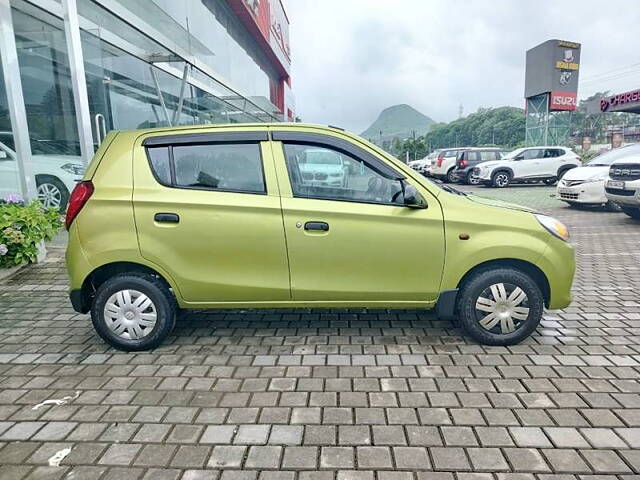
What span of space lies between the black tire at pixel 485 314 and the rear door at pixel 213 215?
1441 mm

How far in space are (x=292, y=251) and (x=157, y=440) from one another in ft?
5.14

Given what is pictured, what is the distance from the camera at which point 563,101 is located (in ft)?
120

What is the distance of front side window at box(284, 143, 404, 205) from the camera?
3439 millimetres

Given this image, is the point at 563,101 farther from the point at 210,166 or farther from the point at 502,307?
the point at 210,166

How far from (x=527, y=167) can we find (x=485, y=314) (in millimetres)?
16328

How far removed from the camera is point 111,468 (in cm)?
225

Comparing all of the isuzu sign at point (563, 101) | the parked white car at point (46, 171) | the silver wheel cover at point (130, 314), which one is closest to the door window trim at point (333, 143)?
the silver wheel cover at point (130, 314)

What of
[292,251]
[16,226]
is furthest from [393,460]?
[16,226]

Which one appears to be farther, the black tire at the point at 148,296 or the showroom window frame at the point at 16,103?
the showroom window frame at the point at 16,103

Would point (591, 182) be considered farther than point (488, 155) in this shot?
No

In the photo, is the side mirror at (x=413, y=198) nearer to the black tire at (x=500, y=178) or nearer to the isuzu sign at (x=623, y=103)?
the black tire at (x=500, y=178)

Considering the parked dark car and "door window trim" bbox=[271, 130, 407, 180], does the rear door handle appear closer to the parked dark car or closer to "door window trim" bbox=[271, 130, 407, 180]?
"door window trim" bbox=[271, 130, 407, 180]

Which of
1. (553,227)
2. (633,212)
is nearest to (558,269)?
(553,227)

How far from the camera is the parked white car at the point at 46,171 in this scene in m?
6.56
